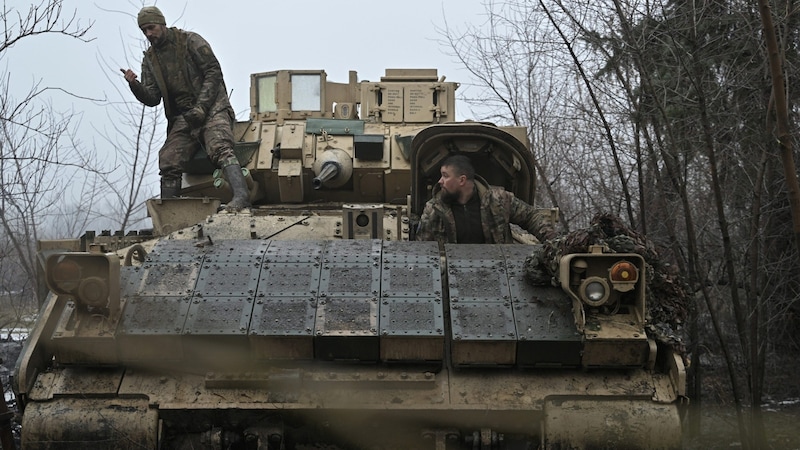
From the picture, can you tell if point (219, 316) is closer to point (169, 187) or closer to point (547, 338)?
point (547, 338)

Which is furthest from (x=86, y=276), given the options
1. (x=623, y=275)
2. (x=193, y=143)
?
(x=193, y=143)

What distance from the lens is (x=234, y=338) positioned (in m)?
5.57

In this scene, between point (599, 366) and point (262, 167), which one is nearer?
point (599, 366)

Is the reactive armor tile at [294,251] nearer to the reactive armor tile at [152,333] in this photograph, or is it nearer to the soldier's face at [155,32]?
the reactive armor tile at [152,333]

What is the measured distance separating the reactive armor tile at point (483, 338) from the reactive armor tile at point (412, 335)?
10 centimetres

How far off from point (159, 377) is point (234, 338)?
57 centimetres

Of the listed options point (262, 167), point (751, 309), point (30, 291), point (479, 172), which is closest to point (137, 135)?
point (30, 291)

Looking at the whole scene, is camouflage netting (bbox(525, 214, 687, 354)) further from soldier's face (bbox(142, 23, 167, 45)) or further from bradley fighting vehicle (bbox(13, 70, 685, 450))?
soldier's face (bbox(142, 23, 167, 45))

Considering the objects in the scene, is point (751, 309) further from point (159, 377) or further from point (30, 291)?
point (30, 291)

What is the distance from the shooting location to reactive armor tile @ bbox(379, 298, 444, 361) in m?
5.55

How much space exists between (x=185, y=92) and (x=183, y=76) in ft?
0.56

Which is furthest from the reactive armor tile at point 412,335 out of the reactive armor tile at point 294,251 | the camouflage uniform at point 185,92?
the camouflage uniform at point 185,92

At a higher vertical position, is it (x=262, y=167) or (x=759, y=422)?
(x=262, y=167)

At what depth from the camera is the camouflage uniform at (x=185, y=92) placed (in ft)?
29.8
